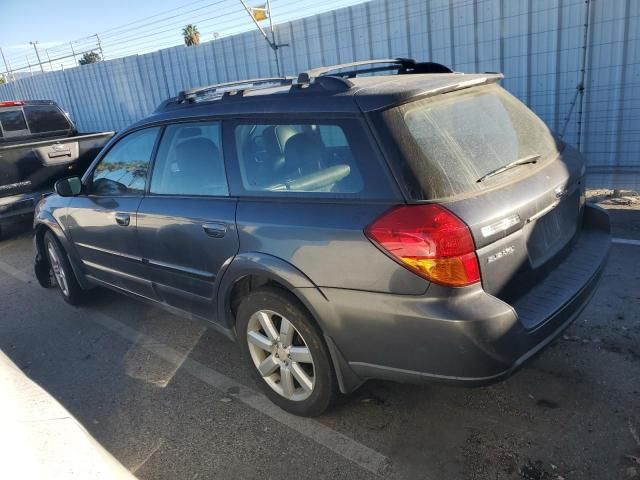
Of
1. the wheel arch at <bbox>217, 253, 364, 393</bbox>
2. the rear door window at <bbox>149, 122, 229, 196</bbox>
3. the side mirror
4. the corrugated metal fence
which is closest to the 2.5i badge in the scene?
the wheel arch at <bbox>217, 253, 364, 393</bbox>

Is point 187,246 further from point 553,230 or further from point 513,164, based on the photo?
point 553,230

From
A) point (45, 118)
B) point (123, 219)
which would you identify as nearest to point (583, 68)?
point (123, 219)

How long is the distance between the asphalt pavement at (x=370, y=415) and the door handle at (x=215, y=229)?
3.39 feet

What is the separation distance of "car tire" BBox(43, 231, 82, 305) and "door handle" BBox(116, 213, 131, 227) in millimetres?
A: 1301

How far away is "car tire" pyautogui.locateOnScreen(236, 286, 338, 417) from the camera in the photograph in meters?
2.72

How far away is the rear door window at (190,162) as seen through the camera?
125 inches

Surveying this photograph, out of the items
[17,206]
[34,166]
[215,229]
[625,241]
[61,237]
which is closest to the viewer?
[215,229]

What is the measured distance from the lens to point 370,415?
2949 mm

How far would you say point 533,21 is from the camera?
6.32 metres

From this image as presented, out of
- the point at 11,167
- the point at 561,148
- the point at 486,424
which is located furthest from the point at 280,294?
the point at 11,167

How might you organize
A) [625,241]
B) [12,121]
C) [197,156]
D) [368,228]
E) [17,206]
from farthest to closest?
[12,121] → [17,206] → [625,241] → [197,156] → [368,228]

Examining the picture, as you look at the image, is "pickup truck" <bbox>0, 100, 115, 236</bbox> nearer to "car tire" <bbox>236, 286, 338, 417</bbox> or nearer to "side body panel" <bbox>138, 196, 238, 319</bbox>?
"side body panel" <bbox>138, 196, 238, 319</bbox>

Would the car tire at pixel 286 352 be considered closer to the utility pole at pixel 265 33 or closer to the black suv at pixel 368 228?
the black suv at pixel 368 228

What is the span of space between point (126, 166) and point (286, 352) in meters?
2.04
